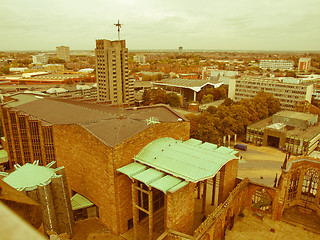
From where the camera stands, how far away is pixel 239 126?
66688 mm

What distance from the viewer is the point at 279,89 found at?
94688 mm

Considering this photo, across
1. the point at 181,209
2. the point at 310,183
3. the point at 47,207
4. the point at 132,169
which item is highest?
the point at 132,169

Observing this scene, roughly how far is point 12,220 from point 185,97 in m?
122

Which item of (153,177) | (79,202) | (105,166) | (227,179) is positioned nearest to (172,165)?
(153,177)

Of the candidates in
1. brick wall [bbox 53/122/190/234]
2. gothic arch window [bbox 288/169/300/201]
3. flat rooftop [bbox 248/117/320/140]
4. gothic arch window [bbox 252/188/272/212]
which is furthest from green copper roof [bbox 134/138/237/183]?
flat rooftop [bbox 248/117/320/140]

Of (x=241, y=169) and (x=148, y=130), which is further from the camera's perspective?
(x=241, y=169)

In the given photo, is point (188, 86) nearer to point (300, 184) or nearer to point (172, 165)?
point (300, 184)

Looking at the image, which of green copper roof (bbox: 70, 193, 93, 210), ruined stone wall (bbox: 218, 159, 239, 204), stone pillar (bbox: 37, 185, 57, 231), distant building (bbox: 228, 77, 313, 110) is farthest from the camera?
distant building (bbox: 228, 77, 313, 110)

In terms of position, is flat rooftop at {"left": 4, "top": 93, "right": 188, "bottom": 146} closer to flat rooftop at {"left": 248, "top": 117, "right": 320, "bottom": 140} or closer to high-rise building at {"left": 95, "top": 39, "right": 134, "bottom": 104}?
high-rise building at {"left": 95, "top": 39, "right": 134, "bottom": 104}

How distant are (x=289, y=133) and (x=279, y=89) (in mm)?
36749

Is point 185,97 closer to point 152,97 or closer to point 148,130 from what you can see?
point 152,97

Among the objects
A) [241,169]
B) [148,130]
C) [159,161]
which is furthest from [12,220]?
[241,169]

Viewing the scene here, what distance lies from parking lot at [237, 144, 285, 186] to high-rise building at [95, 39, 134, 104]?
1958 inches

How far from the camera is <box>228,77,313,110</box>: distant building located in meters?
89.2
